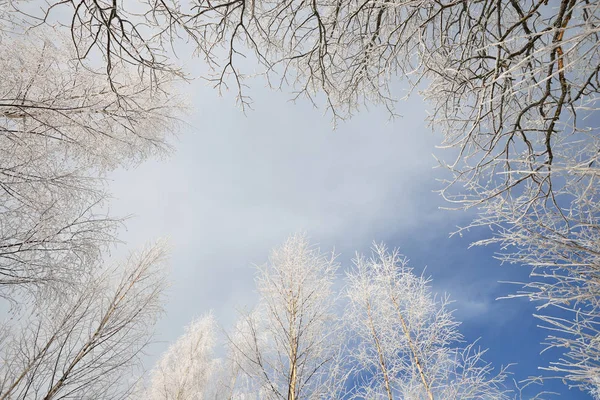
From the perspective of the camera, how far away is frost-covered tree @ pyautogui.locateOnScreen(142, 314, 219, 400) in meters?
8.95

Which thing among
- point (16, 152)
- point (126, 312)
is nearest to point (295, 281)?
point (126, 312)

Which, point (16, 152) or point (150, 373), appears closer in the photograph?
point (16, 152)

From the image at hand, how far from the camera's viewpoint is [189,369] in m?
9.62

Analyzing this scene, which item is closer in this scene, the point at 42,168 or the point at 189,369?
the point at 42,168

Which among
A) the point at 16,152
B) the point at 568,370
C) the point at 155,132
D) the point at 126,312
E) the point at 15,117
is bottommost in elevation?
the point at 568,370

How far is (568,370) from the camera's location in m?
1.77

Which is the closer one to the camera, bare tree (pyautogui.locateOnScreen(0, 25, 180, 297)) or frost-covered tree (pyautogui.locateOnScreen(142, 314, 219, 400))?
bare tree (pyautogui.locateOnScreen(0, 25, 180, 297))

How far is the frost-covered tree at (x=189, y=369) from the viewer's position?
8.95 metres

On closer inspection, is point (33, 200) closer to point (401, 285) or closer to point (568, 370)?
point (568, 370)

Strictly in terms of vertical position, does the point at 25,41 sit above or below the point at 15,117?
above

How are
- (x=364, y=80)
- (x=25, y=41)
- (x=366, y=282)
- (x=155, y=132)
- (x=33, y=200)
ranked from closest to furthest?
1. (x=33, y=200)
2. (x=364, y=80)
3. (x=25, y=41)
4. (x=155, y=132)
5. (x=366, y=282)

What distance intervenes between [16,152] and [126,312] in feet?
9.65

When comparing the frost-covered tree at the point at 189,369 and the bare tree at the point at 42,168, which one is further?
the frost-covered tree at the point at 189,369

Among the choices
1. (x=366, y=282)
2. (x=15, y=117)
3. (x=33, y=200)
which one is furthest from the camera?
(x=366, y=282)
